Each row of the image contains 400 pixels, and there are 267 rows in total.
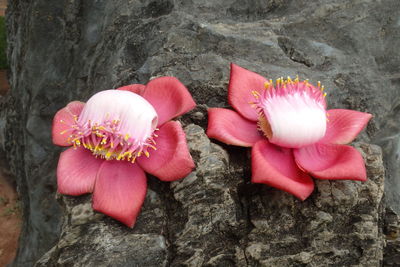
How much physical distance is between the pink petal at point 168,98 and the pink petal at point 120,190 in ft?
0.80

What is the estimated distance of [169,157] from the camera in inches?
61.6

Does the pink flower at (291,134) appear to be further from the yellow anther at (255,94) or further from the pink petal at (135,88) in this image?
the pink petal at (135,88)

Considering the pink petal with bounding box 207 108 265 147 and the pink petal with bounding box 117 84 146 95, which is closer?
the pink petal with bounding box 207 108 265 147

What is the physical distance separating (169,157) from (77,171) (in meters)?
0.36

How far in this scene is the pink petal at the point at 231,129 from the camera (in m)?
1.62

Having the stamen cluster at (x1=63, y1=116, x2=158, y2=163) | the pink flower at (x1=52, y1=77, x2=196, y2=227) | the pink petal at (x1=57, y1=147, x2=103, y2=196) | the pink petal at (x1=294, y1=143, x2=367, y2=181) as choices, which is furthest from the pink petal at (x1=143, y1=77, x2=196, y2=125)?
the pink petal at (x1=294, y1=143, x2=367, y2=181)

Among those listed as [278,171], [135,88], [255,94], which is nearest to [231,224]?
[278,171]

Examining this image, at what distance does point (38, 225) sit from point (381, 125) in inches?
106

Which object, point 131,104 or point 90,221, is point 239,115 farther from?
point 90,221

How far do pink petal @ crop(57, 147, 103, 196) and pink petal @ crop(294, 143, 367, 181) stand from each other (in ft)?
2.52

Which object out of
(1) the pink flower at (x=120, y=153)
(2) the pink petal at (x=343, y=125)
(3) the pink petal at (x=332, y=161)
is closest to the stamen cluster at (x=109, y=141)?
(1) the pink flower at (x=120, y=153)

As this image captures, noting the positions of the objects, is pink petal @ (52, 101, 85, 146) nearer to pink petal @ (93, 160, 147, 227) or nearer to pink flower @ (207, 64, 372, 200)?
pink petal @ (93, 160, 147, 227)

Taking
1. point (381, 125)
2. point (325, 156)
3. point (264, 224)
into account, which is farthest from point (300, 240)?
point (381, 125)

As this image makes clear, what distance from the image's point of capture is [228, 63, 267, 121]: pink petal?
5.70 ft
